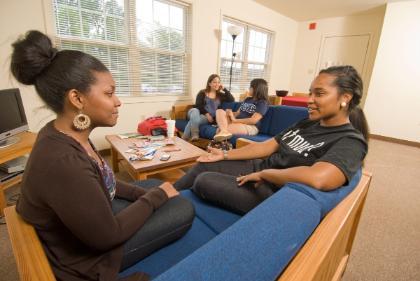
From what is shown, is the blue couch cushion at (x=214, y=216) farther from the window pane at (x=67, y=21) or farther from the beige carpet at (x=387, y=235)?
the window pane at (x=67, y=21)

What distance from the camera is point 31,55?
2.11ft

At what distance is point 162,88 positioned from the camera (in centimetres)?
368

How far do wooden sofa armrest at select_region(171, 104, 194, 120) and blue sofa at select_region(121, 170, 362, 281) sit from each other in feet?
9.37

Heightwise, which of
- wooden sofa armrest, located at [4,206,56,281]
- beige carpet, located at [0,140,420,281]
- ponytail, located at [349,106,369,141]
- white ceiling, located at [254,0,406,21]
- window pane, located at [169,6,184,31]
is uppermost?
white ceiling, located at [254,0,406,21]

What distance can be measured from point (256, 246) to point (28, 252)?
0.63m

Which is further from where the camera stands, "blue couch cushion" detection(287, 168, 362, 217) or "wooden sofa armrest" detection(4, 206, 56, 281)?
"blue couch cushion" detection(287, 168, 362, 217)

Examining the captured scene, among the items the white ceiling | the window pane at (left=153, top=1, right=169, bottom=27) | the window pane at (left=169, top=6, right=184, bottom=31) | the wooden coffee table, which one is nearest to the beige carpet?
the wooden coffee table

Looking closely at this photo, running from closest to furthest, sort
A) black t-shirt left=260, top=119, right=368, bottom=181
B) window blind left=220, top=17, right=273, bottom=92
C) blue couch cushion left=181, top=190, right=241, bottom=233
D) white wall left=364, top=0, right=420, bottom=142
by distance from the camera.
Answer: black t-shirt left=260, top=119, right=368, bottom=181 < blue couch cushion left=181, top=190, right=241, bottom=233 < white wall left=364, top=0, right=420, bottom=142 < window blind left=220, top=17, right=273, bottom=92

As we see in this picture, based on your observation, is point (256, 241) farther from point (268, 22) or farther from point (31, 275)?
point (268, 22)

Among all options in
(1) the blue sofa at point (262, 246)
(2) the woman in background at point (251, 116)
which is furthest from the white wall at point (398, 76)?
(1) the blue sofa at point (262, 246)

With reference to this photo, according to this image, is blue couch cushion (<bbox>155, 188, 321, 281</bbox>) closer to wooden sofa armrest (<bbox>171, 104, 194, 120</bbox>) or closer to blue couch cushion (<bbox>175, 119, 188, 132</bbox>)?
blue couch cushion (<bbox>175, 119, 188, 132</bbox>)

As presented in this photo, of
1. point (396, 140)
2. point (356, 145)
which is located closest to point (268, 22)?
point (396, 140)

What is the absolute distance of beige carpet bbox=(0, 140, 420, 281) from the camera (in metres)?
1.32

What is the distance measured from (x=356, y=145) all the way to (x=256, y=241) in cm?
74
